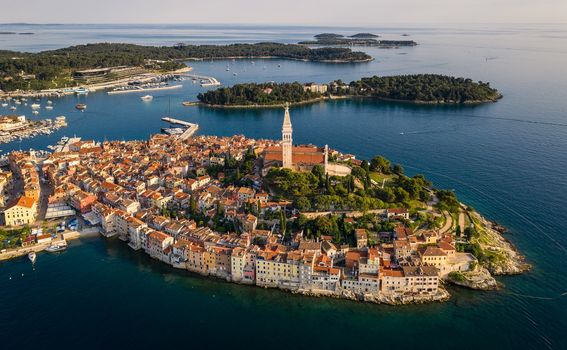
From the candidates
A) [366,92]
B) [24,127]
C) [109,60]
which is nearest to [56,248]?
[24,127]

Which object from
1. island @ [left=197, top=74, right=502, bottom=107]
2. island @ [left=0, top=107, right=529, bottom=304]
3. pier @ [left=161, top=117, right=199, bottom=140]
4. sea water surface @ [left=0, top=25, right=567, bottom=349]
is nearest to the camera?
sea water surface @ [left=0, top=25, right=567, bottom=349]

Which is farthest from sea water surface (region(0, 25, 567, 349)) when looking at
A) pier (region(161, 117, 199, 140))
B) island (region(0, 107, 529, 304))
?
pier (region(161, 117, 199, 140))

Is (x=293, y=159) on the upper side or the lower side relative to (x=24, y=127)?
upper

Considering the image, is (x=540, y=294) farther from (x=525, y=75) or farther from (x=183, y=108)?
(x=525, y=75)

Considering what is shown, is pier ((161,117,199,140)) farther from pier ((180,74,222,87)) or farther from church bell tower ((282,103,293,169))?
pier ((180,74,222,87))

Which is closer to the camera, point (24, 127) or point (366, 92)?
point (24, 127)

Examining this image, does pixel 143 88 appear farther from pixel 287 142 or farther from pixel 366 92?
pixel 287 142

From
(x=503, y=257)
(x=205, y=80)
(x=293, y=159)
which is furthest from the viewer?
(x=205, y=80)
